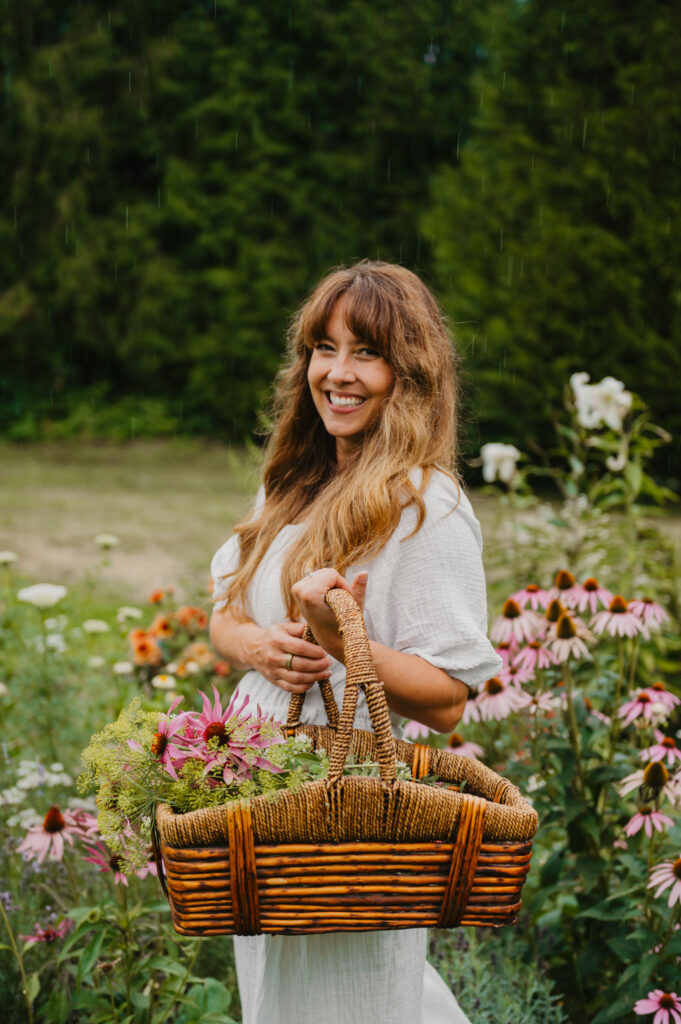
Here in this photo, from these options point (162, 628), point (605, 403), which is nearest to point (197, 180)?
point (162, 628)

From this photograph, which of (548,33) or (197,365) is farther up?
(548,33)

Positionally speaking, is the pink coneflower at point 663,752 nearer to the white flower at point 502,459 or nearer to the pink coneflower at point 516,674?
the pink coneflower at point 516,674

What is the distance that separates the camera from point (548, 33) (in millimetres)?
9281

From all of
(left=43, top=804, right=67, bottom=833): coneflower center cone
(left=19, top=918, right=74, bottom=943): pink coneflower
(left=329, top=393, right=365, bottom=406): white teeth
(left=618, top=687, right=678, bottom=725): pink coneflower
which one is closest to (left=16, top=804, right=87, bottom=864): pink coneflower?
(left=43, top=804, right=67, bottom=833): coneflower center cone

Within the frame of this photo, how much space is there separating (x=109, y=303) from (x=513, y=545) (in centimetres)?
1167

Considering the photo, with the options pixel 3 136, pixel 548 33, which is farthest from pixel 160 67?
pixel 548 33

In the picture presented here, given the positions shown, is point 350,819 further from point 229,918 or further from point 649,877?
point 649,877

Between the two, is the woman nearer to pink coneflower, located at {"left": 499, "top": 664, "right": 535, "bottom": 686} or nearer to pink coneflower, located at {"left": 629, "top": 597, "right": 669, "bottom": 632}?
pink coneflower, located at {"left": 499, "top": 664, "right": 535, "bottom": 686}

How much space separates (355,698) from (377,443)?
583 millimetres

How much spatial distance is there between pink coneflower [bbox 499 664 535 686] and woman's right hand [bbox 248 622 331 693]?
25.6 inches

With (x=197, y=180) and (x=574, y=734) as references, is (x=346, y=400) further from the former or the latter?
(x=197, y=180)

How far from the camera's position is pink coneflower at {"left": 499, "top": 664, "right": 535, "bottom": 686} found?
203 cm

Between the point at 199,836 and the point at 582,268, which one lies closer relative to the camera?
the point at 199,836

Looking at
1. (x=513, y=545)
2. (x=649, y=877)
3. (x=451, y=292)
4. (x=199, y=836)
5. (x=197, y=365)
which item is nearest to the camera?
(x=199, y=836)
